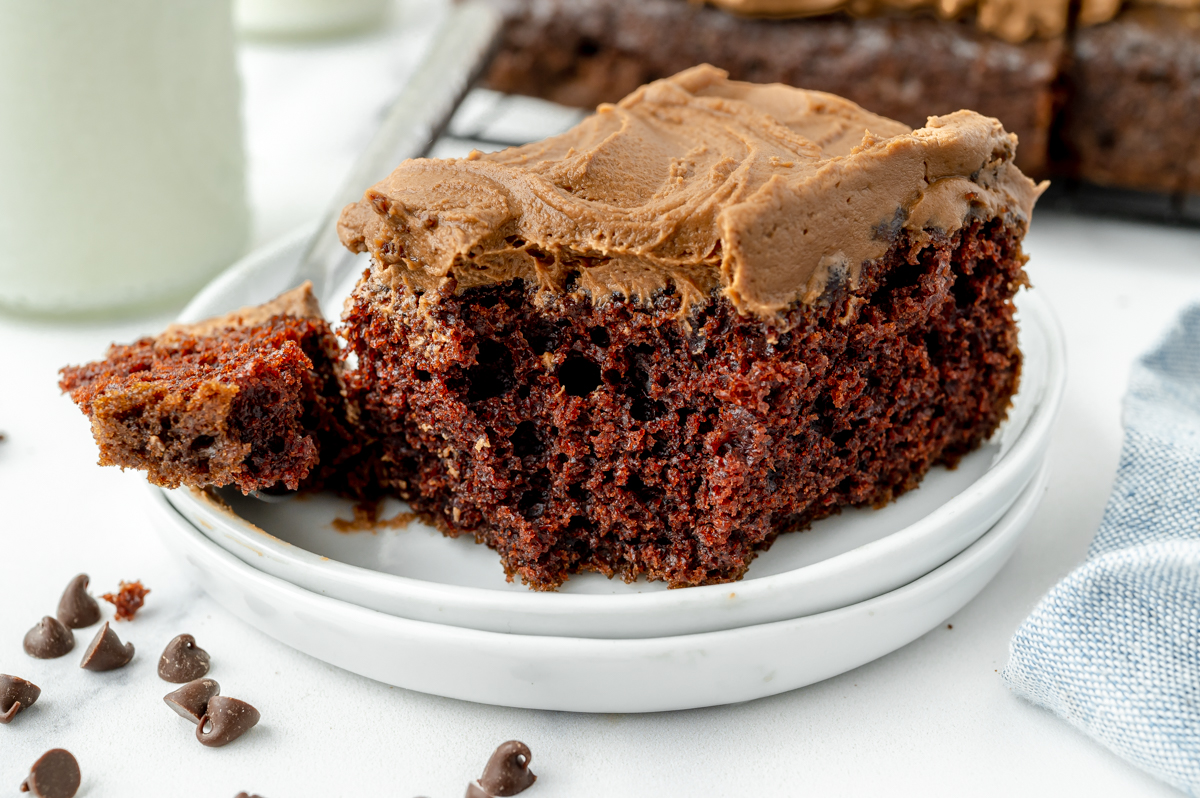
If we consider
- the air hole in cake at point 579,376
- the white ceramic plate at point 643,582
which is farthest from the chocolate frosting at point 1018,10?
the air hole in cake at point 579,376

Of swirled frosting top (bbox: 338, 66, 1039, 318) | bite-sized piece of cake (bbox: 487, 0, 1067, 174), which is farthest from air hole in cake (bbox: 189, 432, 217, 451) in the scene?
bite-sized piece of cake (bbox: 487, 0, 1067, 174)

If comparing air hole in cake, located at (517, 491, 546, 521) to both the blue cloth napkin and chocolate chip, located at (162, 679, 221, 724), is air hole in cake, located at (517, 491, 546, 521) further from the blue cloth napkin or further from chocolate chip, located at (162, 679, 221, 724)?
the blue cloth napkin

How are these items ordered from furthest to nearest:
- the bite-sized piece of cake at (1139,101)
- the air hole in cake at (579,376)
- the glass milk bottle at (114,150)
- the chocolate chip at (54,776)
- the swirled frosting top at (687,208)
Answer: the bite-sized piece of cake at (1139,101) → the glass milk bottle at (114,150) → the air hole in cake at (579,376) → the swirled frosting top at (687,208) → the chocolate chip at (54,776)

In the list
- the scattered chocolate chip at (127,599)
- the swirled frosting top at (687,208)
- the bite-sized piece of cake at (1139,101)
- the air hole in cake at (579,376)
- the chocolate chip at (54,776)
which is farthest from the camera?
the bite-sized piece of cake at (1139,101)

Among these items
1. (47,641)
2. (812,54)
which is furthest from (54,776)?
(812,54)

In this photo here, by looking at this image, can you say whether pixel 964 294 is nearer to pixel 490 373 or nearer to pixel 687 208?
pixel 687 208

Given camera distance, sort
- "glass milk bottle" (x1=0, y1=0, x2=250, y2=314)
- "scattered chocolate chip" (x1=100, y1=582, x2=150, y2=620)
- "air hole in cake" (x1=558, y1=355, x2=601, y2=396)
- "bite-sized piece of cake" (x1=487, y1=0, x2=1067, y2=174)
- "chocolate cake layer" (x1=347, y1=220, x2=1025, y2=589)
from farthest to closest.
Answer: "bite-sized piece of cake" (x1=487, y1=0, x2=1067, y2=174) → "glass milk bottle" (x1=0, y1=0, x2=250, y2=314) → "scattered chocolate chip" (x1=100, y1=582, x2=150, y2=620) → "air hole in cake" (x1=558, y1=355, x2=601, y2=396) → "chocolate cake layer" (x1=347, y1=220, x2=1025, y2=589)

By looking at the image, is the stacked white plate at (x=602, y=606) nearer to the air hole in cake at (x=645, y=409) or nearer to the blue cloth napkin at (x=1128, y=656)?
the blue cloth napkin at (x=1128, y=656)
